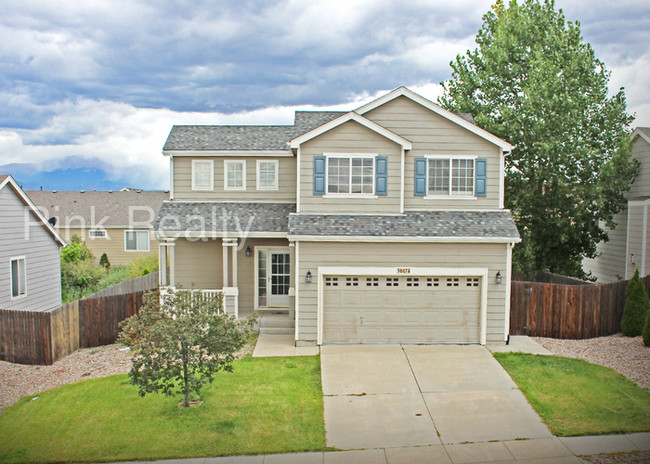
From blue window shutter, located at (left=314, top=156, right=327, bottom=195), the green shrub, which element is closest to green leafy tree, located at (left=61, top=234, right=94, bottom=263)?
the green shrub

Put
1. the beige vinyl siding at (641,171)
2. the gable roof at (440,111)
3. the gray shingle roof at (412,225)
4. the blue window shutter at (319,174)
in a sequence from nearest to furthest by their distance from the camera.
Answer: the gray shingle roof at (412,225) → the blue window shutter at (319,174) → the gable roof at (440,111) → the beige vinyl siding at (641,171)

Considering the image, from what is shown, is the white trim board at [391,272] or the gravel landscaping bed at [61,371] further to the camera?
the white trim board at [391,272]

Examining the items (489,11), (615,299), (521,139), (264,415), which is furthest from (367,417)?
(489,11)

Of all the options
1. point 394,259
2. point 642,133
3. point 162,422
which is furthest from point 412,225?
point 642,133

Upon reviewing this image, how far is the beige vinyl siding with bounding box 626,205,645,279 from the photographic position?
1820 centimetres

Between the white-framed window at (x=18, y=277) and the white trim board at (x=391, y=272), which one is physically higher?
the white trim board at (x=391, y=272)

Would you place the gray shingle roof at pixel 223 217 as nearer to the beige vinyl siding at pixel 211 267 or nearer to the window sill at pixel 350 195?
the beige vinyl siding at pixel 211 267

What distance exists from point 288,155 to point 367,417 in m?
10.2

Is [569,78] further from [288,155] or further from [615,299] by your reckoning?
[288,155]

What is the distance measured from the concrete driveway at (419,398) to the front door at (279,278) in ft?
12.5

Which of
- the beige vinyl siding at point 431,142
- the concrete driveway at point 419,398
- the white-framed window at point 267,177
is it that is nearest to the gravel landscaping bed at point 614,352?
the concrete driveway at point 419,398

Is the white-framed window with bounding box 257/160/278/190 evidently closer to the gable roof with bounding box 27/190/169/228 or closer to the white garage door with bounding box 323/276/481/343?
the white garage door with bounding box 323/276/481/343

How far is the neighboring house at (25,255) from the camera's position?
57.7 feet

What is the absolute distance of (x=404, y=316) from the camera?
14.6 metres
